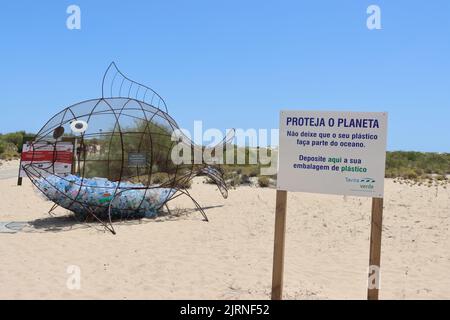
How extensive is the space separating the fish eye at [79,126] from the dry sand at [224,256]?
→ 83.4 inches

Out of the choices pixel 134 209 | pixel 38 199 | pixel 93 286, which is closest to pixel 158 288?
pixel 93 286

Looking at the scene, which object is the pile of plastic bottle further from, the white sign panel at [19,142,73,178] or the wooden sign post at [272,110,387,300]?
the wooden sign post at [272,110,387,300]

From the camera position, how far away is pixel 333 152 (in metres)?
4.96

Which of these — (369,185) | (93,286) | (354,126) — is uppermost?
(354,126)

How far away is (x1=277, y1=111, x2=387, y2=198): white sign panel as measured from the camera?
15.9 feet

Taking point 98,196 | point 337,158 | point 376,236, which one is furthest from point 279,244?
point 98,196

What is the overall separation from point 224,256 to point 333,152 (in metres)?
3.58

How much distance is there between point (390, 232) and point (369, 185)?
19.6 feet

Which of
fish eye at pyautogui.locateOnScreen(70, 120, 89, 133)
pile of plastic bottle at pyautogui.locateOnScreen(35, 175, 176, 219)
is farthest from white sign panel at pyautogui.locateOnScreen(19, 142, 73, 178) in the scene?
fish eye at pyautogui.locateOnScreen(70, 120, 89, 133)

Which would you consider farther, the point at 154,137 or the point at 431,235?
the point at 154,137

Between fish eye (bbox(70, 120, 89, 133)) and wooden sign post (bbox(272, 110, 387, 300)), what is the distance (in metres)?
6.74

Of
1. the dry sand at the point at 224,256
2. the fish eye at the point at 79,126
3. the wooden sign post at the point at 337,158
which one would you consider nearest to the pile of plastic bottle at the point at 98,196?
the dry sand at the point at 224,256

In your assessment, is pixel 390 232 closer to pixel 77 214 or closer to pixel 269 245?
pixel 269 245
